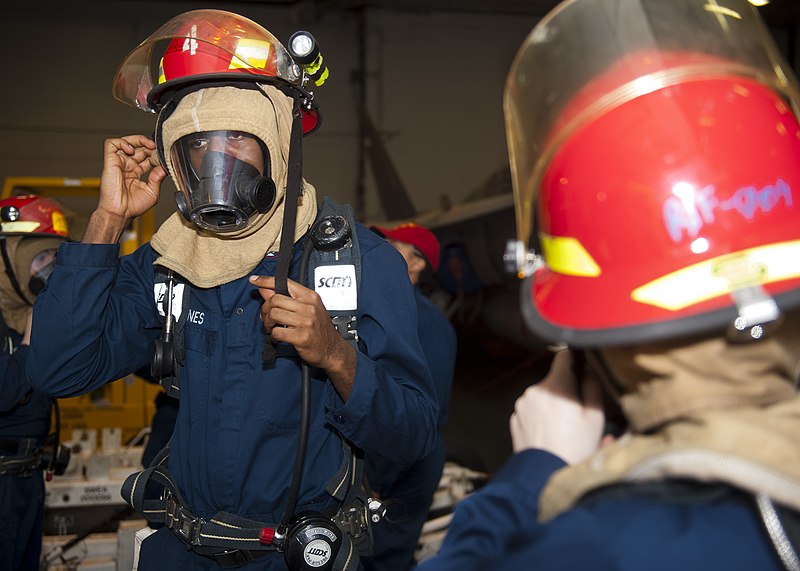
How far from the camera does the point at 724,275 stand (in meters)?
1.01

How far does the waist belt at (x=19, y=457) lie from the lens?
11.3 feet

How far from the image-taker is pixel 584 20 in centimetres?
123

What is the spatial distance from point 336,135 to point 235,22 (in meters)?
14.5

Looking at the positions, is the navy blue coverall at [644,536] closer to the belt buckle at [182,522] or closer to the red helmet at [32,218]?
the belt buckle at [182,522]

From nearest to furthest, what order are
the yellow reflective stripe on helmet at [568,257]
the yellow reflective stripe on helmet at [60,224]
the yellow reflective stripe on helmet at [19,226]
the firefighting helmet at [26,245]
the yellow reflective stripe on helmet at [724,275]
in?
the yellow reflective stripe on helmet at [724,275], the yellow reflective stripe on helmet at [568,257], the firefighting helmet at [26,245], the yellow reflective stripe on helmet at [19,226], the yellow reflective stripe on helmet at [60,224]

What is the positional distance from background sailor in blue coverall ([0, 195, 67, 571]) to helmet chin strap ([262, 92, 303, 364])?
5.45 feet

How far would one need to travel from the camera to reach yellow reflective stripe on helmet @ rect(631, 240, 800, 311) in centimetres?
100

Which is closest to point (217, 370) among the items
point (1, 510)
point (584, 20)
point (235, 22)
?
point (235, 22)

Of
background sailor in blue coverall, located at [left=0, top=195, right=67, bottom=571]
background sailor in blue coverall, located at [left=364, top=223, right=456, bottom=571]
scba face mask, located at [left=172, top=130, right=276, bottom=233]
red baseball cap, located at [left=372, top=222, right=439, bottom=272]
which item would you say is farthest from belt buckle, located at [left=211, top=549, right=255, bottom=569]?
red baseball cap, located at [left=372, top=222, right=439, bottom=272]

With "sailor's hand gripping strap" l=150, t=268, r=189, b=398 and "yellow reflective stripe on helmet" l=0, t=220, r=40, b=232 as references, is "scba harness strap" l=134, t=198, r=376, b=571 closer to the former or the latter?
"sailor's hand gripping strap" l=150, t=268, r=189, b=398

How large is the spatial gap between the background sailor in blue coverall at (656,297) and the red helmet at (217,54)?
1144 millimetres

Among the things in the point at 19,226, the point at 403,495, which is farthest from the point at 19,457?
the point at 403,495

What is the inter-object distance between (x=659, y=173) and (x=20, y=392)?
116 inches

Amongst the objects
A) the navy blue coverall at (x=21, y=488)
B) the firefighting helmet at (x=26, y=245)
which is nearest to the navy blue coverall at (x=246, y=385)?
the navy blue coverall at (x=21, y=488)
